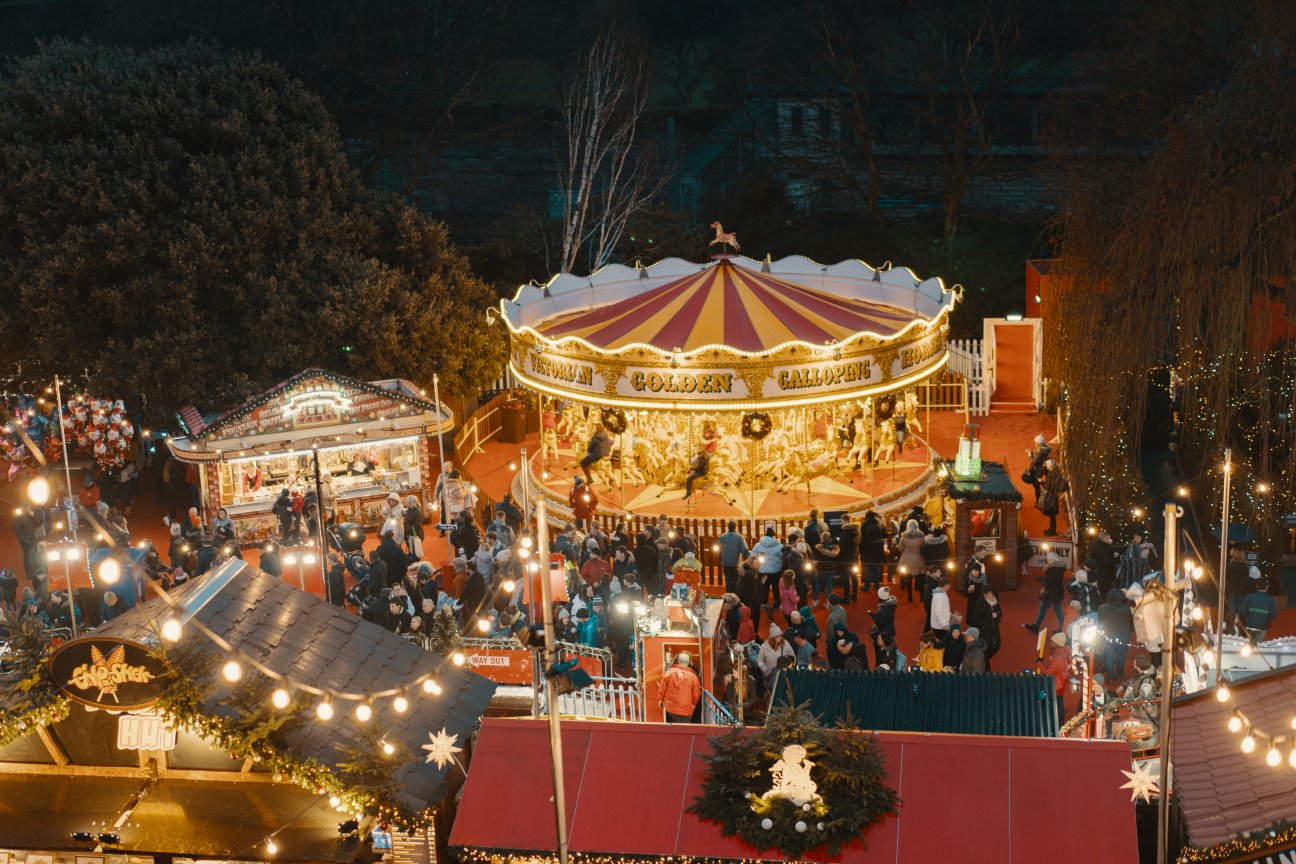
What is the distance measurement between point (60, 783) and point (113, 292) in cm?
1570

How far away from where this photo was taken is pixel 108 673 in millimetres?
9375

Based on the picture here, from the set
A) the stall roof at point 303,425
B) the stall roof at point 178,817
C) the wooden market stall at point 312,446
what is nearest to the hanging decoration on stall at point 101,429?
the stall roof at point 303,425

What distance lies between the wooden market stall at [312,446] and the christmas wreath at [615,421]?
8.46 ft

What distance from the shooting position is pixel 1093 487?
18.5 meters

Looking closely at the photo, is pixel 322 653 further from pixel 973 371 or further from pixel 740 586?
pixel 973 371

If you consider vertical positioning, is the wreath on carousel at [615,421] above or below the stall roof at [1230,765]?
above

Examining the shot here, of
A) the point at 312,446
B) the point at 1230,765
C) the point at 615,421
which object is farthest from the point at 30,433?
the point at 1230,765

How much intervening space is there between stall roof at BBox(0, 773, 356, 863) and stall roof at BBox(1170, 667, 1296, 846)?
5.70 m

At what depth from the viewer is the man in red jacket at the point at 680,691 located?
13.4m

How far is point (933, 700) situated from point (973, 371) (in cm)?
1893

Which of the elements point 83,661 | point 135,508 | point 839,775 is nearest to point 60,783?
point 83,661

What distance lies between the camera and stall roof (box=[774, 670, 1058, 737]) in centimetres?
1120

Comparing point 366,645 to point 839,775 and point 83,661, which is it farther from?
point 839,775

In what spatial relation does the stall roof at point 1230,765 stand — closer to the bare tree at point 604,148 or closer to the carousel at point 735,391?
the carousel at point 735,391
